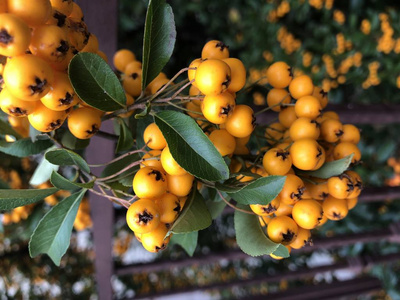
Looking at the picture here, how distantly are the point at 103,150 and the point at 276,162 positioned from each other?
0.44 meters

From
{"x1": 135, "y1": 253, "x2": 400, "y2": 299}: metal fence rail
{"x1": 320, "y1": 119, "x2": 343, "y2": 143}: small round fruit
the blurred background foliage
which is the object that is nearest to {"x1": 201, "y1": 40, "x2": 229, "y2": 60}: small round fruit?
{"x1": 320, "y1": 119, "x2": 343, "y2": 143}: small round fruit

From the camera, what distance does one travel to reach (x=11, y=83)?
0.34 meters

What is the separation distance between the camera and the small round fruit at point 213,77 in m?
0.40

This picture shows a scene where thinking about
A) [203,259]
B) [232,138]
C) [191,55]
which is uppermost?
[232,138]

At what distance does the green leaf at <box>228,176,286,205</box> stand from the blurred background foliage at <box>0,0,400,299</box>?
1.60 m

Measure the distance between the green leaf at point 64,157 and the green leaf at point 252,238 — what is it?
26 centimetres

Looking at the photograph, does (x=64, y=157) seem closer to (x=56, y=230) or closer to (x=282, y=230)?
(x=56, y=230)

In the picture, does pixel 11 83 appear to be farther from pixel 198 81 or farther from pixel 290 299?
pixel 290 299

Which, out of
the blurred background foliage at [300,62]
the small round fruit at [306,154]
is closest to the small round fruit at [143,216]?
the small round fruit at [306,154]

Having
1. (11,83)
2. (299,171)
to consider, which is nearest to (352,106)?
(299,171)

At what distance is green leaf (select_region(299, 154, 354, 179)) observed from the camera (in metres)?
0.49

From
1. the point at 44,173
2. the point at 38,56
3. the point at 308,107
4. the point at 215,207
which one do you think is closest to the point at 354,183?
the point at 308,107

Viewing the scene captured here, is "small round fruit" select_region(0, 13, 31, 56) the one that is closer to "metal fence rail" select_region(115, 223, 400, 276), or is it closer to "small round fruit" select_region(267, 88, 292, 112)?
"small round fruit" select_region(267, 88, 292, 112)

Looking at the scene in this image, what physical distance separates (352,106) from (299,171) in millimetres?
499
